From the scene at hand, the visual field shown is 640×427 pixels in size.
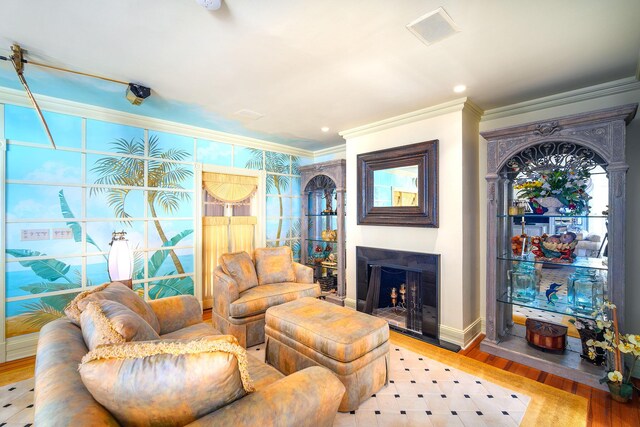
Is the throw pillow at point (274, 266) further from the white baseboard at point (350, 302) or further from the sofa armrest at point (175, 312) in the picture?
the sofa armrest at point (175, 312)

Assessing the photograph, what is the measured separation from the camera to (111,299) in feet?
5.78

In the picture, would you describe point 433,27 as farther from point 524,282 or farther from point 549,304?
point 549,304

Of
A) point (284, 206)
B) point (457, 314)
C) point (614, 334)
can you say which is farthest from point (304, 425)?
point (284, 206)

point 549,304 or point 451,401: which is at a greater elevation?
point 549,304

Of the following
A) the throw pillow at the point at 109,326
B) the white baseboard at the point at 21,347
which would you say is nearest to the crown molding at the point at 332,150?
the throw pillow at the point at 109,326

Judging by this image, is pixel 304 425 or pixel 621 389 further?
pixel 621 389

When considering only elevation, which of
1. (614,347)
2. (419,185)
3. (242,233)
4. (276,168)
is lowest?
(614,347)

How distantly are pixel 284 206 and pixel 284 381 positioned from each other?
389cm

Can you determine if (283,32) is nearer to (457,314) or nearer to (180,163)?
(180,163)

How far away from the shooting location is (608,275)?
2355 mm

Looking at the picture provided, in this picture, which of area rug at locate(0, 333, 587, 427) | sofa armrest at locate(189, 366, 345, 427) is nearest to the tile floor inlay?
area rug at locate(0, 333, 587, 427)

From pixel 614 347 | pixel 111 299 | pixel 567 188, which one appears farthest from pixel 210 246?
pixel 614 347

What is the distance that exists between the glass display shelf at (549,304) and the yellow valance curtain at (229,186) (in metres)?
3.65

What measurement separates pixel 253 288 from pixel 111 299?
1.75 meters
